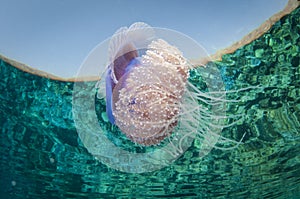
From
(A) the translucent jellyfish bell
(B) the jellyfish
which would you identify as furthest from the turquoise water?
(B) the jellyfish

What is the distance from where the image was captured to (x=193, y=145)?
8.24m

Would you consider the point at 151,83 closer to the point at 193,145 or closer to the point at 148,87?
the point at 148,87

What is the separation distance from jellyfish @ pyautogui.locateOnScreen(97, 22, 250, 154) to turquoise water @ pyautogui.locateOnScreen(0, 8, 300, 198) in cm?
217

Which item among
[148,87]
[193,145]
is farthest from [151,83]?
[193,145]

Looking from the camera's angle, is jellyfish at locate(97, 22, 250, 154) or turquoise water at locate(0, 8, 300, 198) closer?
jellyfish at locate(97, 22, 250, 154)

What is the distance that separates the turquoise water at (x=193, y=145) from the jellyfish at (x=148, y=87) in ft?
7.11

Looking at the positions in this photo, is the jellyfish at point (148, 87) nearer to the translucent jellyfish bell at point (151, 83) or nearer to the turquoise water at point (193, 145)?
the translucent jellyfish bell at point (151, 83)

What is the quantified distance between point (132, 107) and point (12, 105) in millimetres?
5581

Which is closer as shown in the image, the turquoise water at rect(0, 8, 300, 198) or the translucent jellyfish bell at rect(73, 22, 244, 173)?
the translucent jellyfish bell at rect(73, 22, 244, 173)

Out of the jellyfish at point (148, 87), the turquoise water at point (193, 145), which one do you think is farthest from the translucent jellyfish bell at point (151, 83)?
the turquoise water at point (193, 145)

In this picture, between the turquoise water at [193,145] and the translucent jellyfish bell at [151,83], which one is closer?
the translucent jellyfish bell at [151,83]

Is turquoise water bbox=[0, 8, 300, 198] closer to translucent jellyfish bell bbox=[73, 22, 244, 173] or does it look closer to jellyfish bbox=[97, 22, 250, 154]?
translucent jellyfish bell bbox=[73, 22, 244, 173]

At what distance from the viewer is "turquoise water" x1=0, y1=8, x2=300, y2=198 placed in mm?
6168

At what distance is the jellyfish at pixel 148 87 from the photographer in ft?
12.2
